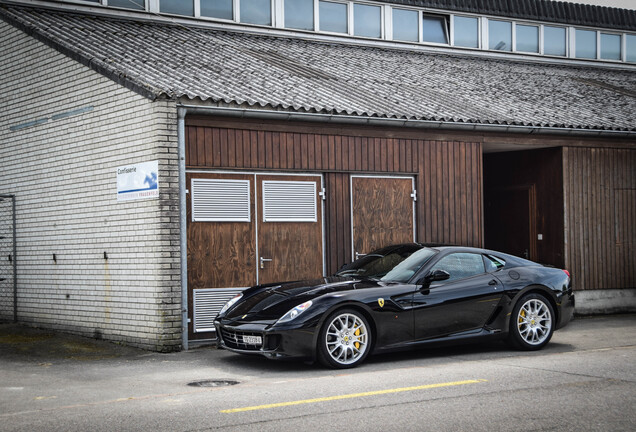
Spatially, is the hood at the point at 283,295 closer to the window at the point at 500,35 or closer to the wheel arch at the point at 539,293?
the wheel arch at the point at 539,293

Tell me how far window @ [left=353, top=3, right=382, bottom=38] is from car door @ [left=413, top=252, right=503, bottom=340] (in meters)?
11.7

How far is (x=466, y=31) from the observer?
2280cm

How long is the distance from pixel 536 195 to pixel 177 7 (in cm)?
902

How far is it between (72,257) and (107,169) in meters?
1.88

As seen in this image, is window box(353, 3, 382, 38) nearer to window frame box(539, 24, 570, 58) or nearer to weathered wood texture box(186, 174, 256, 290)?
window frame box(539, 24, 570, 58)

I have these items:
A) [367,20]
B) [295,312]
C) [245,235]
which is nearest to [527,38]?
[367,20]

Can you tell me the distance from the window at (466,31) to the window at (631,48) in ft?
18.3

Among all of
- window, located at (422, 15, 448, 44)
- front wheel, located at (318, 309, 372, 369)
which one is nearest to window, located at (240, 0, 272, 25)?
window, located at (422, 15, 448, 44)

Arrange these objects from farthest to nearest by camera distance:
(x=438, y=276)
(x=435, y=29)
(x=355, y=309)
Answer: (x=435, y=29) → (x=438, y=276) → (x=355, y=309)

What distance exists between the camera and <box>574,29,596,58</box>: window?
24453 mm

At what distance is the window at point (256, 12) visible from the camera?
19625 millimetres

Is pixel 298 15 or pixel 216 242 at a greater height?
pixel 298 15

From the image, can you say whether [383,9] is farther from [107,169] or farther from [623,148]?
[107,169]

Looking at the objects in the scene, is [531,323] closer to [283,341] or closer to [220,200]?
[283,341]
